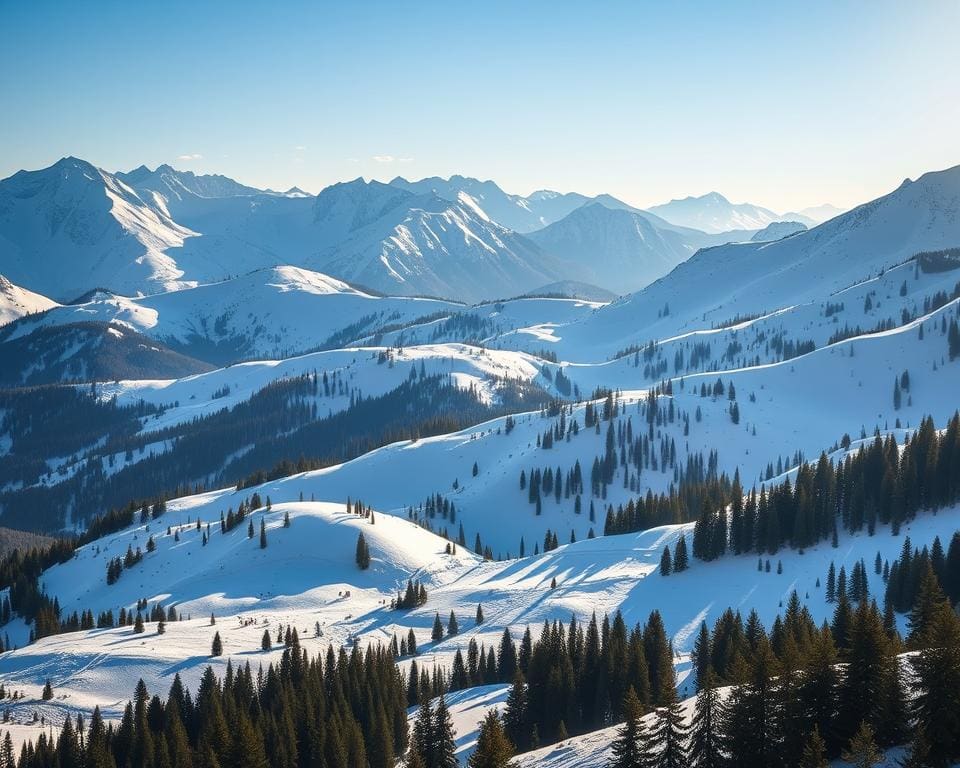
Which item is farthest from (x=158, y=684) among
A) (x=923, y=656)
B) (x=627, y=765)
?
(x=923, y=656)

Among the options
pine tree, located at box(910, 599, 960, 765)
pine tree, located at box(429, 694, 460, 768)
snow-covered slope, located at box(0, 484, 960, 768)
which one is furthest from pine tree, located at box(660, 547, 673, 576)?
pine tree, located at box(910, 599, 960, 765)

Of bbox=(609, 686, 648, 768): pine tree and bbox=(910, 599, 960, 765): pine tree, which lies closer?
bbox=(910, 599, 960, 765): pine tree

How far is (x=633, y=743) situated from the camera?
4869cm

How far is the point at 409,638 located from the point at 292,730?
39.5 m

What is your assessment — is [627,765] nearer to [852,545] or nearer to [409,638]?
[409,638]

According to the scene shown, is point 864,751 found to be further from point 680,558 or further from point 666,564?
point 666,564

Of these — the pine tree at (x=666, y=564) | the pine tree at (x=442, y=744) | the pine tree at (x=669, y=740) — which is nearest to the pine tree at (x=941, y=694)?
the pine tree at (x=669, y=740)

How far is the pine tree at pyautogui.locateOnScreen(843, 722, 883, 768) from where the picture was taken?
40969 millimetres

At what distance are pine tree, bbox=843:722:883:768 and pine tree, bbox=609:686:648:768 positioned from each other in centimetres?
1065

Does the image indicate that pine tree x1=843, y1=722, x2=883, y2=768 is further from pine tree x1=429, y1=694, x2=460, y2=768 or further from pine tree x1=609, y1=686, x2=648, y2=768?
pine tree x1=429, y1=694, x2=460, y2=768

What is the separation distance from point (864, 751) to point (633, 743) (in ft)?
40.4

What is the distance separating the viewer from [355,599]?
14450 centimetres

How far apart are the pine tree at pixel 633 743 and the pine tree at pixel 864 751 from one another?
419 inches

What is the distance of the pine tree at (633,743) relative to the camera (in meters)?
48.6
